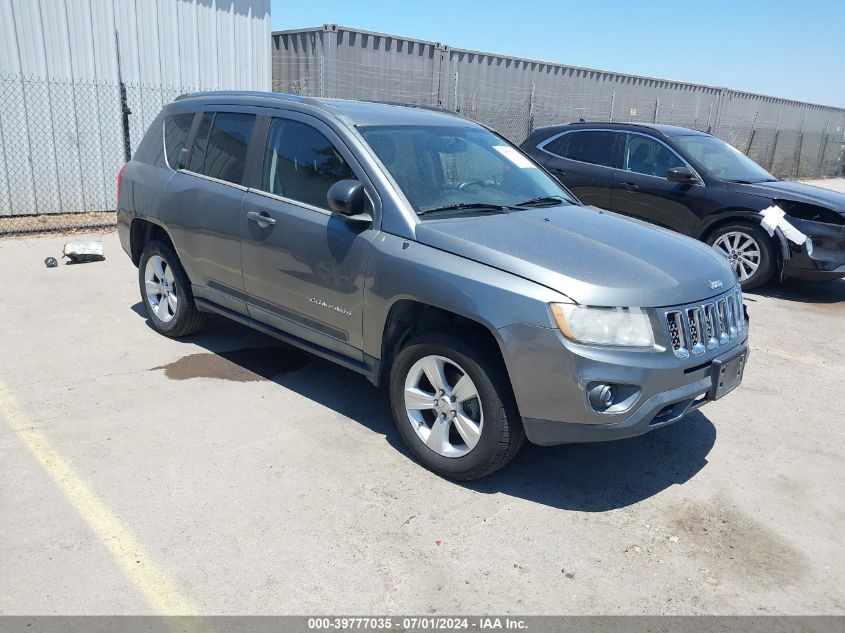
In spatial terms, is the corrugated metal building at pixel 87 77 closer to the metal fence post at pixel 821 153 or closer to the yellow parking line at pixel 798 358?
the yellow parking line at pixel 798 358

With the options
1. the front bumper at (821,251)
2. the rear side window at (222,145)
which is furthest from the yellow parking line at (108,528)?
the front bumper at (821,251)

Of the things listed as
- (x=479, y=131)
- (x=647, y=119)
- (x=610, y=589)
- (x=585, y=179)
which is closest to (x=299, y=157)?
(x=479, y=131)

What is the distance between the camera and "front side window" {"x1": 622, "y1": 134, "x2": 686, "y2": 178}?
322 inches

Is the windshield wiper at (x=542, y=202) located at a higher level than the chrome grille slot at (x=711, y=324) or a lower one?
higher

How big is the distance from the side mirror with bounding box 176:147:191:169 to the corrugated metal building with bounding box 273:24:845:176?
7.39 m

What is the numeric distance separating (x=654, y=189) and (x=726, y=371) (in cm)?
516

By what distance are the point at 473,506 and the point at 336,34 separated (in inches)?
416

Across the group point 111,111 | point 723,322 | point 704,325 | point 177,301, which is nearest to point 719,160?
point 723,322

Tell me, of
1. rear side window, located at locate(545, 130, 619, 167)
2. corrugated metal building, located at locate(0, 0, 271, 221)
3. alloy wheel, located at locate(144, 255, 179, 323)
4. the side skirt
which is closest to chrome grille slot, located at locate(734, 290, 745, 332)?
the side skirt

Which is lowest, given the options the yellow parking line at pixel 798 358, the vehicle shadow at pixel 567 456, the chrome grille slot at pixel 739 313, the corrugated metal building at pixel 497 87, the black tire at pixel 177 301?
the yellow parking line at pixel 798 358

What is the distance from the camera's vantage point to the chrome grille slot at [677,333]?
3.25m

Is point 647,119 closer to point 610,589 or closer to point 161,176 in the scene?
point 161,176

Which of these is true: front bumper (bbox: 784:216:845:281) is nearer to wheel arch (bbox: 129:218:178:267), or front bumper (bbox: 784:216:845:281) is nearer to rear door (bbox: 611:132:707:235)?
rear door (bbox: 611:132:707:235)

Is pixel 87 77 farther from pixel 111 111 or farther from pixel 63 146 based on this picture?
pixel 63 146
